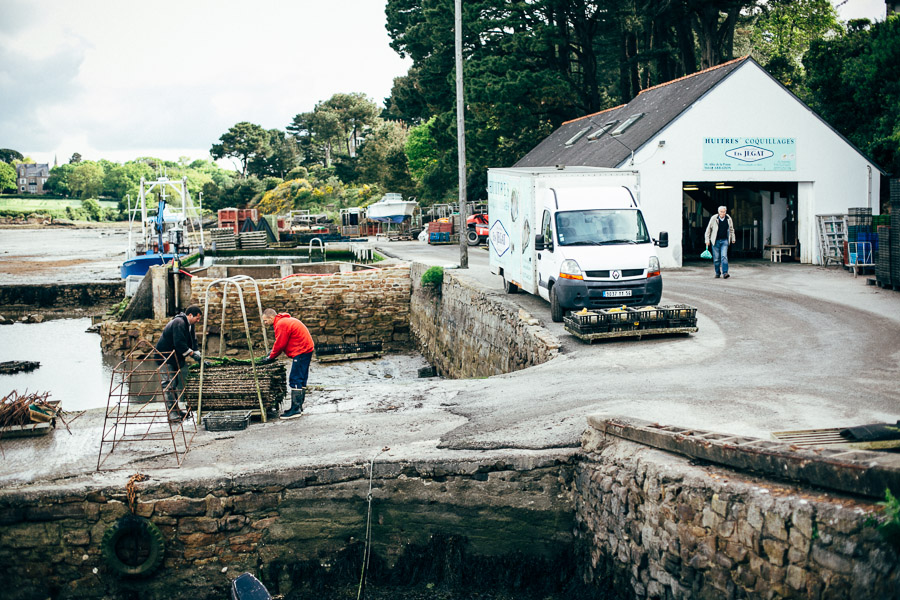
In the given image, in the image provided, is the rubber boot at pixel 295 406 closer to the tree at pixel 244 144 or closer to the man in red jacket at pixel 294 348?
the man in red jacket at pixel 294 348

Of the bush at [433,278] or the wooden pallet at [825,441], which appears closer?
the wooden pallet at [825,441]

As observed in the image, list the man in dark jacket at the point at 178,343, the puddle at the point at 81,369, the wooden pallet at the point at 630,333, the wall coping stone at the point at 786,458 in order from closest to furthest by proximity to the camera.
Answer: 1. the wall coping stone at the point at 786,458
2. the man in dark jacket at the point at 178,343
3. the wooden pallet at the point at 630,333
4. the puddle at the point at 81,369

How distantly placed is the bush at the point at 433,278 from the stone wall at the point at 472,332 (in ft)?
0.66

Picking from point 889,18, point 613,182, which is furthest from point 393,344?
point 889,18

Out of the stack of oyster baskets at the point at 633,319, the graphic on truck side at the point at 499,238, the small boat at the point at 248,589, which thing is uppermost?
the graphic on truck side at the point at 499,238

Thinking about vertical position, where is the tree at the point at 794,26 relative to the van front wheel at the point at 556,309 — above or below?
above

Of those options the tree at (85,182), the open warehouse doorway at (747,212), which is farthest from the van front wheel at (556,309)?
the tree at (85,182)

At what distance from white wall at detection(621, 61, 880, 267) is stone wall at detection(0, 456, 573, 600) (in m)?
17.4

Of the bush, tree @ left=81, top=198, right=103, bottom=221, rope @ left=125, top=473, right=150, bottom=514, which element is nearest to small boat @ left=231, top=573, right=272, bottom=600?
rope @ left=125, top=473, right=150, bottom=514

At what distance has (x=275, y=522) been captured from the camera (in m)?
8.45

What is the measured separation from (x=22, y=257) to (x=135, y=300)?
50.2 meters

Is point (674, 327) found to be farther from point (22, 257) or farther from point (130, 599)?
A: point (22, 257)

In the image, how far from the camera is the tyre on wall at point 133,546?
821 centimetres

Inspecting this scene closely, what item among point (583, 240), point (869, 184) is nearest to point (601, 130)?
point (869, 184)
